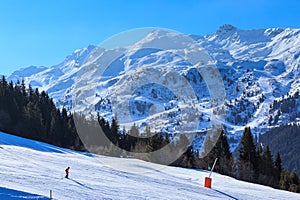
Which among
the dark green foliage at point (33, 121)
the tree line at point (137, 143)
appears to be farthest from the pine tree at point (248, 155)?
the dark green foliage at point (33, 121)

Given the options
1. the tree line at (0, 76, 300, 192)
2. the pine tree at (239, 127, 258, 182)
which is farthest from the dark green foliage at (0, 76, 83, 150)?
the pine tree at (239, 127, 258, 182)

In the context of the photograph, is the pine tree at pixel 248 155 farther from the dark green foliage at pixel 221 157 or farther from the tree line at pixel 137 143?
the dark green foliage at pixel 221 157

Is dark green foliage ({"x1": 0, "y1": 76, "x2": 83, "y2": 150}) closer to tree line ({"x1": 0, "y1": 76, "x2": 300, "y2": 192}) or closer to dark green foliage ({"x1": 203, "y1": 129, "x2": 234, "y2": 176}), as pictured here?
tree line ({"x1": 0, "y1": 76, "x2": 300, "y2": 192})

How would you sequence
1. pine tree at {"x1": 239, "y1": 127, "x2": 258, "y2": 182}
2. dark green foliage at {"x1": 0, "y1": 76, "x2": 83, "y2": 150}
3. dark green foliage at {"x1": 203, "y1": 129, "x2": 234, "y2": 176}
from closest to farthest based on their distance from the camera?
pine tree at {"x1": 239, "y1": 127, "x2": 258, "y2": 182}, dark green foliage at {"x1": 203, "y1": 129, "x2": 234, "y2": 176}, dark green foliage at {"x1": 0, "y1": 76, "x2": 83, "y2": 150}

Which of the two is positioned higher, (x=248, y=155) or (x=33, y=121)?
(x=33, y=121)

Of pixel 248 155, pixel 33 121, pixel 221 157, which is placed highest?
pixel 33 121

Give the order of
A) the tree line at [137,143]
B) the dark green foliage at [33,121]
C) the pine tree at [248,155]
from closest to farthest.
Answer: the tree line at [137,143] → the pine tree at [248,155] → the dark green foliage at [33,121]

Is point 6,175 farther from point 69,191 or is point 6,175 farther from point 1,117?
point 1,117

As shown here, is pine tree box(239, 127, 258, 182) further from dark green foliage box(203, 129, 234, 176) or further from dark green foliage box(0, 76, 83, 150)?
dark green foliage box(0, 76, 83, 150)

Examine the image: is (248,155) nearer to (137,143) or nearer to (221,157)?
(221,157)

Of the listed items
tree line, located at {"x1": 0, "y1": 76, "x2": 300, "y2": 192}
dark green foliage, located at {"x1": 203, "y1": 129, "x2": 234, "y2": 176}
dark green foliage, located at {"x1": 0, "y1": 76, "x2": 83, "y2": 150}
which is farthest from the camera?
dark green foliage, located at {"x1": 0, "y1": 76, "x2": 83, "y2": 150}

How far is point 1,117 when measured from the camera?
6694 cm

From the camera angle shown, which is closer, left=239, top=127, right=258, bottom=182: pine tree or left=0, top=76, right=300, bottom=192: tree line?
left=0, top=76, right=300, bottom=192: tree line

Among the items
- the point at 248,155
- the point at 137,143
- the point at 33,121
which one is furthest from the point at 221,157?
the point at 33,121
